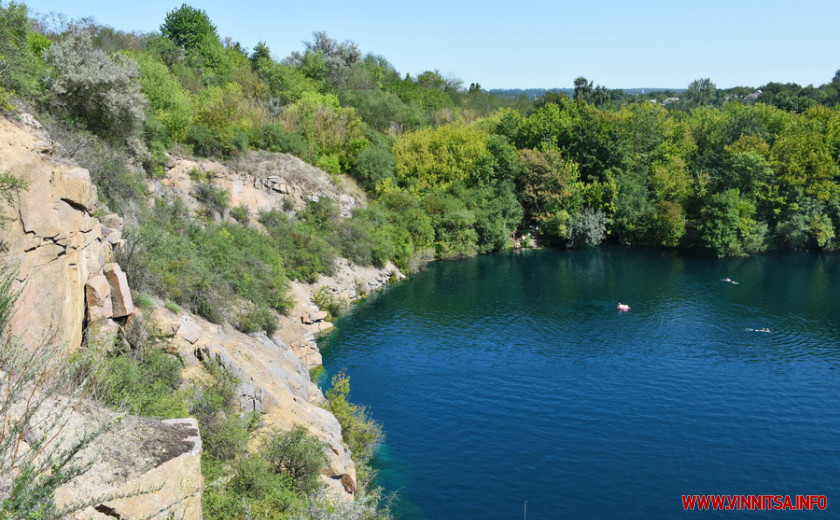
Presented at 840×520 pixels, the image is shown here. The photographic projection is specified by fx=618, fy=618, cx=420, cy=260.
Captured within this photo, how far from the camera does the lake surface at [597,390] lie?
24234 millimetres

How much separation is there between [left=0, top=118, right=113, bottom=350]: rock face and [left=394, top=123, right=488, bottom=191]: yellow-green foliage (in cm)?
4842

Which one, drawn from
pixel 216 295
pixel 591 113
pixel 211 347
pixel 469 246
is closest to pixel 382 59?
pixel 591 113

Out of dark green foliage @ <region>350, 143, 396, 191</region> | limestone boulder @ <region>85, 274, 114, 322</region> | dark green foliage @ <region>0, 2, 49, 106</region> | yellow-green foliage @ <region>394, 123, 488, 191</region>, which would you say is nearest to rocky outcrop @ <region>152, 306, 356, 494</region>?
limestone boulder @ <region>85, 274, 114, 322</region>

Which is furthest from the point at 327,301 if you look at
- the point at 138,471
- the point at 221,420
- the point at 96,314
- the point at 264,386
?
the point at 138,471

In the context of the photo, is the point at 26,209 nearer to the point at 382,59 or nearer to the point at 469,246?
the point at 469,246

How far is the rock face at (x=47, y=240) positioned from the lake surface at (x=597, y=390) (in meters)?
13.5

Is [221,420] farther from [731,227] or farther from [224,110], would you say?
[731,227]

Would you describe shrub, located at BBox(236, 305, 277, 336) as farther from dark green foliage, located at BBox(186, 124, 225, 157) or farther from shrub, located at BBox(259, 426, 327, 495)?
dark green foliage, located at BBox(186, 124, 225, 157)

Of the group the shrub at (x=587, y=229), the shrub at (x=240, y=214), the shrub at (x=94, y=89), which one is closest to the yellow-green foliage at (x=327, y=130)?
the shrub at (x=240, y=214)

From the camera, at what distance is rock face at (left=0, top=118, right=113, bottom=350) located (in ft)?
58.7

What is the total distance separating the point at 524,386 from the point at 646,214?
145 ft

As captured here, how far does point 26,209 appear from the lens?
1856cm

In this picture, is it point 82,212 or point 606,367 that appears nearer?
point 82,212

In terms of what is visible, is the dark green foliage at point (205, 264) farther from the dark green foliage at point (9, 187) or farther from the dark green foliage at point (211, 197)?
the dark green foliage at point (9, 187)
